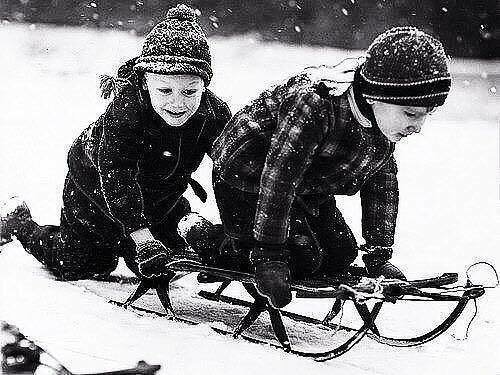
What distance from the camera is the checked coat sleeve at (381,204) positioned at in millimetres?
2168

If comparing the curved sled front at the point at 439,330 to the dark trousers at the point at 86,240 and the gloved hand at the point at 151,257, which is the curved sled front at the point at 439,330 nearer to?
the gloved hand at the point at 151,257

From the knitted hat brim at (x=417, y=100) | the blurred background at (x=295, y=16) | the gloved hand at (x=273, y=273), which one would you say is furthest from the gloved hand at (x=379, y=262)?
the blurred background at (x=295, y=16)

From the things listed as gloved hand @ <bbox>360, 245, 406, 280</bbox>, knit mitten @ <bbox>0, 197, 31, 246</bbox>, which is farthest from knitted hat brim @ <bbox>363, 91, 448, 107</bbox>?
knit mitten @ <bbox>0, 197, 31, 246</bbox>

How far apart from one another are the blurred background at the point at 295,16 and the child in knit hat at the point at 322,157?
4.33 meters

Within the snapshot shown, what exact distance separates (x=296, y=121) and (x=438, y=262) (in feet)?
4.77

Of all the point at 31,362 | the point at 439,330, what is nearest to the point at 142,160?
the point at 31,362

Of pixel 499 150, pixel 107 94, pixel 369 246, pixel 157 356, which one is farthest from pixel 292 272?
pixel 499 150

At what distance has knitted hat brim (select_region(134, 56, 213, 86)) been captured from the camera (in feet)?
7.17

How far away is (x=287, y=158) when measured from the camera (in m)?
1.84

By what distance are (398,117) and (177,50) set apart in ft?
2.29

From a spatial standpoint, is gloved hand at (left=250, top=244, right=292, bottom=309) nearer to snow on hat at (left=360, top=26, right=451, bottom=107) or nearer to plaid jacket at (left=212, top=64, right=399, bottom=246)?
plaid jacket at (left=212, top=64, right=399, bottom=246)

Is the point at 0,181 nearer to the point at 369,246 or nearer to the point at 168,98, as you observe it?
the point at 168,98

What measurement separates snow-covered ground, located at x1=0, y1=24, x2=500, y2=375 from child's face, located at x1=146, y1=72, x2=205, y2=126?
564 mm

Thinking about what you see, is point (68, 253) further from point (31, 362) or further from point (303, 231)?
point (31, 362)
